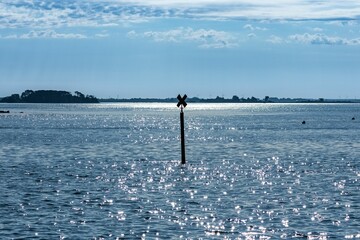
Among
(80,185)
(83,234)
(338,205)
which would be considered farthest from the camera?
(80,185)

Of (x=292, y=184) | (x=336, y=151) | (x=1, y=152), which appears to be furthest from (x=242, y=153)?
(x=292, y=184)

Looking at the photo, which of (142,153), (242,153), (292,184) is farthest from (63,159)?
(292,184)

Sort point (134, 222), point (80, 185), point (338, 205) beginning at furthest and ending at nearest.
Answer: point (80, 185) → point (338, 205) → point (134, 222)

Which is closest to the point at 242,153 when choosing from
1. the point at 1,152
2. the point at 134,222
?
the point at 1,152

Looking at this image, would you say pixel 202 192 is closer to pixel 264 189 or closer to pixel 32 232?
pixel 264 189

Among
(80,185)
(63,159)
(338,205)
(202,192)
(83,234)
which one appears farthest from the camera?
(63,159)

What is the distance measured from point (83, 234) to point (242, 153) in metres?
56.6

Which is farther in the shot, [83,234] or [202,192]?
[202,192]

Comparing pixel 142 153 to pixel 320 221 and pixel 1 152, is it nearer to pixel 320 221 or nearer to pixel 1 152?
pixel 1 152

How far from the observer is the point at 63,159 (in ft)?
264

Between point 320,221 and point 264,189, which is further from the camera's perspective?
point 264,189

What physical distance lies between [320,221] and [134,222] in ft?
30.8

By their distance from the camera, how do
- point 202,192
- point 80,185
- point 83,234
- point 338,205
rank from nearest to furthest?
point 83,234 < point 338,205 < point 202,192 < point 80,185

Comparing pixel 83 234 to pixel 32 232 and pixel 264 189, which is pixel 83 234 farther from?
pixel 264 189
